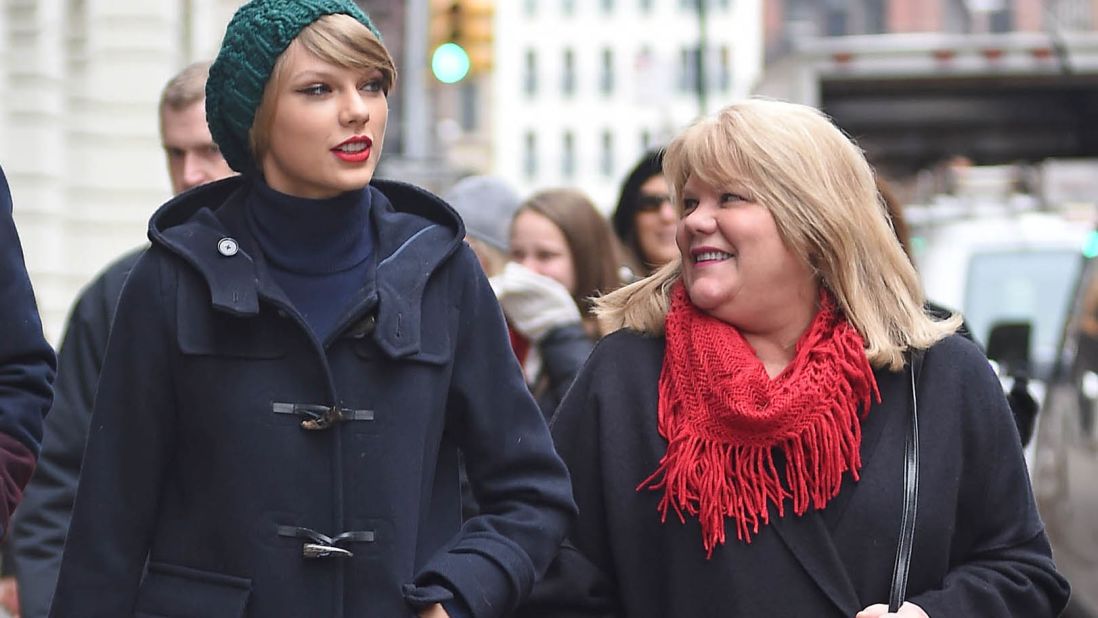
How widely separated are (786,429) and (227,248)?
1083 mm

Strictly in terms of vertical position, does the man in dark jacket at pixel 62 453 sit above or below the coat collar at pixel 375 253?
below

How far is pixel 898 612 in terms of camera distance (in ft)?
11.5

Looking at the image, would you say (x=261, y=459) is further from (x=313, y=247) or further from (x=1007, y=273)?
(x=1007, y=273)

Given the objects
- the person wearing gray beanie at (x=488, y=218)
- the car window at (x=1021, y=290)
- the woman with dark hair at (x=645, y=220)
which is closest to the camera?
the woman with dark hair at (x=645, y=220)

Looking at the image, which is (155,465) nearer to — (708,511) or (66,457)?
(708,511)

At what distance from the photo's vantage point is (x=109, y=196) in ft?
47.2

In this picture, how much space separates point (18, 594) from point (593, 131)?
83.1 m

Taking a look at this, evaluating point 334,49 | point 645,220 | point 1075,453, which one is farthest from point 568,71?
point 334,49

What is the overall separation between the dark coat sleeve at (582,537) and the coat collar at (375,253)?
0.54 m

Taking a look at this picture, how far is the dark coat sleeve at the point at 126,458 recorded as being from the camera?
316cm

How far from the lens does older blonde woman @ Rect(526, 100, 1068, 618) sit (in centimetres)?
354

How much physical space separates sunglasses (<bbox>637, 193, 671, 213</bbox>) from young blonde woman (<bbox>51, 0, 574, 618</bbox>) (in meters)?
3.11

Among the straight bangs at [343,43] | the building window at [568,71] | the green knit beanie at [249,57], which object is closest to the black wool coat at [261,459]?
the green knit beanie at [249,57]

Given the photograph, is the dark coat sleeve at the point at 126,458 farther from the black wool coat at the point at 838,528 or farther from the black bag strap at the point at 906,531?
the black bag strap at the point at 906,531
